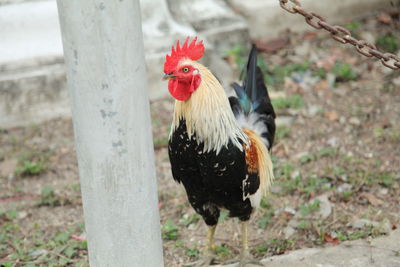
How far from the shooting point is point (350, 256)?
3.25 metres

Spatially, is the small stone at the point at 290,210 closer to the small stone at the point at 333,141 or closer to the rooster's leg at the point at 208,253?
the rooster's leg at the point at 208,253

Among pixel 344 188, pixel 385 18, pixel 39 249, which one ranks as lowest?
pixel 39 249

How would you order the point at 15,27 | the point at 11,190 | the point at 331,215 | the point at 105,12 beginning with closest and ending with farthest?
1. the point at 105,12
2. the point at 331,215
3. the point at 11,190
4. the point at 15,27

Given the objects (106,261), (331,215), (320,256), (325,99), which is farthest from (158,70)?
(106,261)

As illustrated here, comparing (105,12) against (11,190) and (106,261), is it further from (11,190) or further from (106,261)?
(11,190)

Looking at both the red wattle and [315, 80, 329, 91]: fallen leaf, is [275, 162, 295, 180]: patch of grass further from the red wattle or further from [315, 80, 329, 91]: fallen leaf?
the red wattle

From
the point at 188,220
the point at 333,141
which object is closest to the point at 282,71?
the point at 333,141

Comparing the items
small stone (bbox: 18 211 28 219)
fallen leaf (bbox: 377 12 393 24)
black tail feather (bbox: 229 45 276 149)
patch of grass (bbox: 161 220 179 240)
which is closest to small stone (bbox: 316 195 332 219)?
black tail feather (bbox: 229 45 276 149)

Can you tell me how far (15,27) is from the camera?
5156 mm

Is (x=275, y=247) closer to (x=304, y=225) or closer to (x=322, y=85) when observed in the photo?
(x=304, y=225)

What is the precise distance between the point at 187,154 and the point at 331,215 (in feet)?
4.51

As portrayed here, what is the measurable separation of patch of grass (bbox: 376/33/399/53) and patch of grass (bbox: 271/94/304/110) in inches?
49.7

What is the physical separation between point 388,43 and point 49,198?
3693 mm

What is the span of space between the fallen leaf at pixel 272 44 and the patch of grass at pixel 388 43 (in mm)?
939
